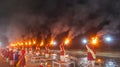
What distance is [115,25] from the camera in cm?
2603

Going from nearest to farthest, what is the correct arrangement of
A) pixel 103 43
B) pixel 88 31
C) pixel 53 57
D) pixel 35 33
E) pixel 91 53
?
1. pixel 91 53
2. pixel 53 57
3. pixel 103 43
4. pixel 88 31
5. pixel 35 33

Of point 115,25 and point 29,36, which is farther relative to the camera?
point 29,36

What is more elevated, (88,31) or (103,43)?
(88,31)

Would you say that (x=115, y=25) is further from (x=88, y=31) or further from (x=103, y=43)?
(x=88, y=31)

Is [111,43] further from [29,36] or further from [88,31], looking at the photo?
[29,36]

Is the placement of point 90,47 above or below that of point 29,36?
below

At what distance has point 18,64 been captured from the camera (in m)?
13.3

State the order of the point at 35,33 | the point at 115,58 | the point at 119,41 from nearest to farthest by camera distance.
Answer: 1. the point at 115,58
2. the point at 119,41
3. the point at 35,33

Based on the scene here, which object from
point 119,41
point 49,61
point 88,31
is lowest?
point 49,61

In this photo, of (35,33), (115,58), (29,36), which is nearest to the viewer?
(115,58)

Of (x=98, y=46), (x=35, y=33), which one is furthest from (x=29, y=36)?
(x=98, y=46)

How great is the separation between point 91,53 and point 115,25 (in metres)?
14.5

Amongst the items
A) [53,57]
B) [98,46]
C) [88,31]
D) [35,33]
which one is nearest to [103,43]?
[98,46]

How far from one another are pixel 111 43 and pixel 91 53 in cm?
2082
